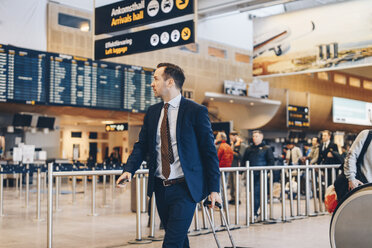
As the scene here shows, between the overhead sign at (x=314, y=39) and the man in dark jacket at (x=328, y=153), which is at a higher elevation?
the overhead sign at (x=314, y=39)

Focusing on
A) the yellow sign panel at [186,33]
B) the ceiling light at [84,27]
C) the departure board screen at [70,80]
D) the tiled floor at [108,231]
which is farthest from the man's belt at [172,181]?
the ceiling light at [84,27]

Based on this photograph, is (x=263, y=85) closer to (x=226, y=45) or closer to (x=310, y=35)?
(x=226, y=45)

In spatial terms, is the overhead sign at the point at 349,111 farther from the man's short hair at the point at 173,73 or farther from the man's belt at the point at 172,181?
the man's belt at the point at 172,181

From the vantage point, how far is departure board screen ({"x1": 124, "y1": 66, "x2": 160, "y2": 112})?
49.8ft

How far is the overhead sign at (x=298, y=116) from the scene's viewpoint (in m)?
22.8

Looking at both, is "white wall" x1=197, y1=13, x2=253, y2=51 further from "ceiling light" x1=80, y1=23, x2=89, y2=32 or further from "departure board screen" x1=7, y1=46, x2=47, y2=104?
"departure board screen" x1=7, y1=46, x2=47, y2=104

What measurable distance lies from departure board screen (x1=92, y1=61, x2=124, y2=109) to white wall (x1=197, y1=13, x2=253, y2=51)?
15.2ft

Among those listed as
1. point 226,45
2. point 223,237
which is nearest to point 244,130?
point 226,45

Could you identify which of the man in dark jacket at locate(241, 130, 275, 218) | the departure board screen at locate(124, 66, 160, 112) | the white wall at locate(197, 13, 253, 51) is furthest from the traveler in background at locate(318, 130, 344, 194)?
the white wall at locate(197, 13, 253, 51)

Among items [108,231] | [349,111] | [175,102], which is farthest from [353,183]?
[349,111]

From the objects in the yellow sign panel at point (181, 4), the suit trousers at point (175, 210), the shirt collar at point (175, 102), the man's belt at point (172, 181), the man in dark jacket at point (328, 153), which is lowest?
the suit trousers at point (175, 210)

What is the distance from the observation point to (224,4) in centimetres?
1186

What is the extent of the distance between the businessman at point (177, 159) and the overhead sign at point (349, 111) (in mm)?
22672

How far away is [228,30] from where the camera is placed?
20.0 meters
